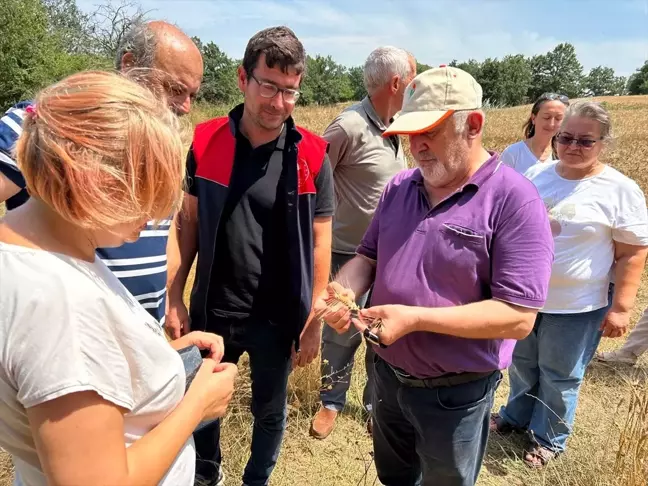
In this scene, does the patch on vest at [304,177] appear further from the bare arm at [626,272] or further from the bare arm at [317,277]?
the bare arm at [626,272]

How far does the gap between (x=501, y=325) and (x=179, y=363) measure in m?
1.06

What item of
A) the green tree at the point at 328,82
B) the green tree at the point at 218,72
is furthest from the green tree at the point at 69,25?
the green tree at the point at 328,82

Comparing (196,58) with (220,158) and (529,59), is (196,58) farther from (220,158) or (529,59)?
(529,59)

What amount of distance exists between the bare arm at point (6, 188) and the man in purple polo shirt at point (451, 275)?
3.57ft

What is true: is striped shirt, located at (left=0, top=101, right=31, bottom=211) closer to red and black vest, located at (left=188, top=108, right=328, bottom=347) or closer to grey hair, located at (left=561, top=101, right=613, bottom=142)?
red and black vest, located at (left=188, top=108, right=328, bottom=347)

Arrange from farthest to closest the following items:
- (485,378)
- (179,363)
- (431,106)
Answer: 1. (485,378)
2. (431,106)
3. (179,363)

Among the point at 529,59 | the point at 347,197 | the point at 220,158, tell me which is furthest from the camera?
the point at 529,59

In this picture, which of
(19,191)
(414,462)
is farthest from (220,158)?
(414,462)

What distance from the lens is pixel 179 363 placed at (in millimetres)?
1042

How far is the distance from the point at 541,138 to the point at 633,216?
60.0 inches

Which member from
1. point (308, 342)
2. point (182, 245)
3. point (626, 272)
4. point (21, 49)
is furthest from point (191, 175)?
point (21, 49)

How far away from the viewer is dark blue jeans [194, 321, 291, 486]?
2.29m

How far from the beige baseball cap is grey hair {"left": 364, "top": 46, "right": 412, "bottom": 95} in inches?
59.2

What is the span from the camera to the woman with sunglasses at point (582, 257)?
8.54 feet
